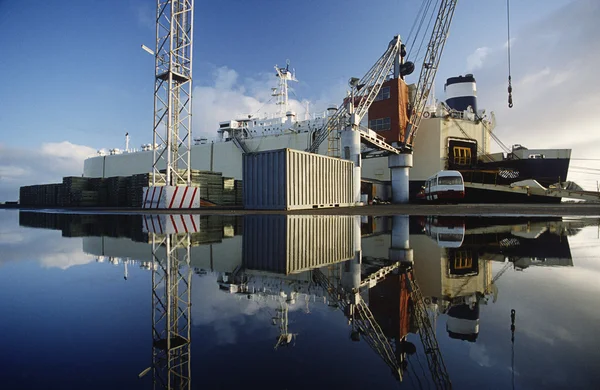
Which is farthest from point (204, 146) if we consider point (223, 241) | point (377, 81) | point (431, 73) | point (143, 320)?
point (143, 320)

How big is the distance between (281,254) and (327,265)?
0.86m

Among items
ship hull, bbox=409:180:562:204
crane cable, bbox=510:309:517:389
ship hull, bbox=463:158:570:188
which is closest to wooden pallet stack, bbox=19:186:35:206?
ship hull, bbox=409:180:562:204

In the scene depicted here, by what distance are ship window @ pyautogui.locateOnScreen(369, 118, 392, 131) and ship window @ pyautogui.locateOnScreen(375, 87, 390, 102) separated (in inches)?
79.6

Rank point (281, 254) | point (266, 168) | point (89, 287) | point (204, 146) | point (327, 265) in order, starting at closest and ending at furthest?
point (89, 287)
point (327, 265)
point (281, 254)
point (266, 168)
point (204, 146)

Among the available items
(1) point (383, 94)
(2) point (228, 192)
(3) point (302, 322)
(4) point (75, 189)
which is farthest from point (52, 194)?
(3) point (302, 322)

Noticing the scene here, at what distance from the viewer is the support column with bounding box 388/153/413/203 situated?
30266 millimetres

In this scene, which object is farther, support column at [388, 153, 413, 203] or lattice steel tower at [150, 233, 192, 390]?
support column at [388, 153, 413, 203]

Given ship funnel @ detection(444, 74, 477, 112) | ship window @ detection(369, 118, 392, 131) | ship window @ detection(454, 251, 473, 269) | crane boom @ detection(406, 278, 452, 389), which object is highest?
ship funnel @ detection(444, 74, 477, 112)

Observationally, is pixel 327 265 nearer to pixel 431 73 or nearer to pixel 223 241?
pixel 223 241

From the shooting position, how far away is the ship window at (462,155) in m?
34.1

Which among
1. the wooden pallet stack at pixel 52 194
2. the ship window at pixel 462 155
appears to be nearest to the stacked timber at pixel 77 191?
the wooden pallet stack at pixel 52 194

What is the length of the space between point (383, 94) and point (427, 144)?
25.2 ft

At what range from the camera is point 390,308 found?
2006 millimetres

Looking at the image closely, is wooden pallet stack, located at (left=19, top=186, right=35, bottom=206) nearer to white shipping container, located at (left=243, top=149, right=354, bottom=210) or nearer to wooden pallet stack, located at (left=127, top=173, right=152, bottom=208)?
wooden pallet stack, located at (left=127, top=173, right=152, bottom=208)
